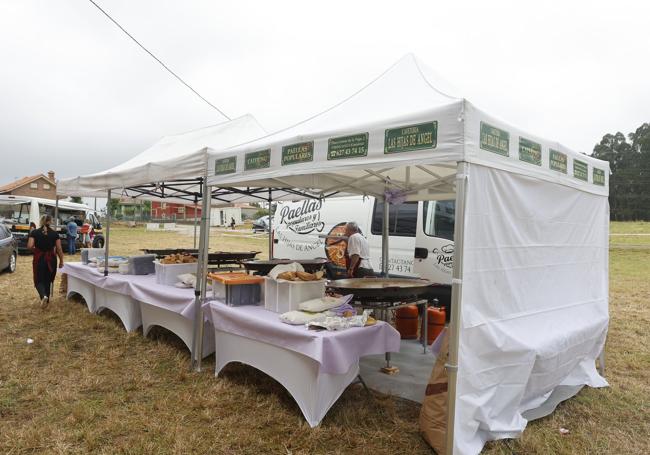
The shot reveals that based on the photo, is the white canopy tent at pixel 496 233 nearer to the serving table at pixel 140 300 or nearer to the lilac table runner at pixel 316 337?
the lilac table runner at pixel 316 337

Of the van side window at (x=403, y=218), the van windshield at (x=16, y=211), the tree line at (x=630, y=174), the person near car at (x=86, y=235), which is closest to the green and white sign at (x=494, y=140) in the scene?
the van side window at (x=403, y=218)

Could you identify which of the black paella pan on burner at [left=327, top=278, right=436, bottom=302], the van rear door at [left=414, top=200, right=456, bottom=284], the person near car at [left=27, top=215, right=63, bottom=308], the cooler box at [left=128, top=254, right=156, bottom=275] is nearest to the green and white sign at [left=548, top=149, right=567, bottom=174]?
the black paella pan on burner at [left=327, top=278, right=436, bottom=302]

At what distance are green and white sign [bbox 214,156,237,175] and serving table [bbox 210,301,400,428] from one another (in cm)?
134

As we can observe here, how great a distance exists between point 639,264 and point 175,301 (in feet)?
59.8

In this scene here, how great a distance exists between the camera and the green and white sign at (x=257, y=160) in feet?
13.3

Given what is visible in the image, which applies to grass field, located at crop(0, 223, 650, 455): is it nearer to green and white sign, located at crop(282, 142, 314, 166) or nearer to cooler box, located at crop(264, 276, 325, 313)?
cooler box, located at crop(264, 276, 325, 313)

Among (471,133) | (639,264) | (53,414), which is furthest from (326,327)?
(639,264)

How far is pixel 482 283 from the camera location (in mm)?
3039

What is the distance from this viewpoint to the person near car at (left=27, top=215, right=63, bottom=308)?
23.5 ft

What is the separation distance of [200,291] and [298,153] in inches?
69.3

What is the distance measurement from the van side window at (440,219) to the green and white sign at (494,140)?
11.4 ft

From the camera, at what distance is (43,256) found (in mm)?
7242

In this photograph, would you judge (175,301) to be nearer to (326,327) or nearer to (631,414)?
(326,327)

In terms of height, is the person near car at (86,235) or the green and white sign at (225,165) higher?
the green and white sign at (225,165)
